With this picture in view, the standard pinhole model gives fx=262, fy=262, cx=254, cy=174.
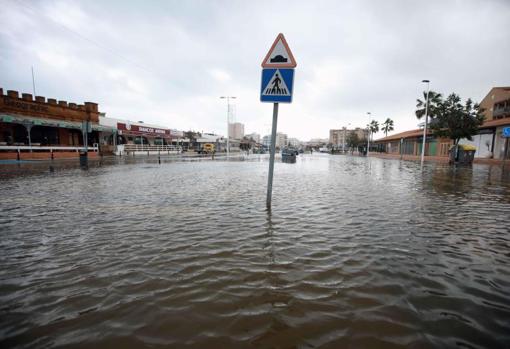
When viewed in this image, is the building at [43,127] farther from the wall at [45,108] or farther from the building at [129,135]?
the building at [129,135]

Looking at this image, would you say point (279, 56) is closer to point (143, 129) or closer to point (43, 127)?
point (43, 127)

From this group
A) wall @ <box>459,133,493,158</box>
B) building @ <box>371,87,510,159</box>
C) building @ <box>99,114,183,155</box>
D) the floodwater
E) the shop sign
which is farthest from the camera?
the shop sign

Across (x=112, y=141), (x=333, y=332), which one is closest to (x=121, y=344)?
(x=333, y=332)

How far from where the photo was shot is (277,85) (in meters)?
5.40

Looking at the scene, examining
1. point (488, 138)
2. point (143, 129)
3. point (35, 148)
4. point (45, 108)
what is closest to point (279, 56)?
point (35, 148)

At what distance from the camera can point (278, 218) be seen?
17.8ft

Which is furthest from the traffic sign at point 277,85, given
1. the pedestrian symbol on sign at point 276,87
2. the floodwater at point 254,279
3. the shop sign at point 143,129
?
the shop sign at point 143,129

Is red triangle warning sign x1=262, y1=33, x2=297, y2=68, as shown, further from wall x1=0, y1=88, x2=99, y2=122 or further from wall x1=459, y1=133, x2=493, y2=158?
→ wall x1=459, y1=133, x2=493, y2=158

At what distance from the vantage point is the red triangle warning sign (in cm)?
532

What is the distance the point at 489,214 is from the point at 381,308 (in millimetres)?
5332

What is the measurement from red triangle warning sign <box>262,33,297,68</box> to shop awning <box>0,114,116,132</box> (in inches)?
1169

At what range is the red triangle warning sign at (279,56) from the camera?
5324mm

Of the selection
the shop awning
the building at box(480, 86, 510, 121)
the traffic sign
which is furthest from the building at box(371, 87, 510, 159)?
the shop awning

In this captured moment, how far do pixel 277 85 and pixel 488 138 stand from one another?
4381 cm
